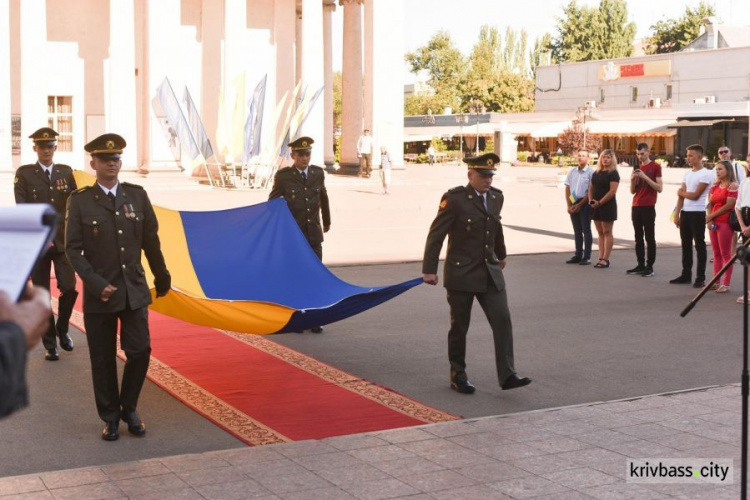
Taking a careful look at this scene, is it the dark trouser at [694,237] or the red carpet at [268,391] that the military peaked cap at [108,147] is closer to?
Answer: the red carpet at [268,391]

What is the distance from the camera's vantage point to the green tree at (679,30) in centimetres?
11406

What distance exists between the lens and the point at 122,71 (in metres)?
36.6

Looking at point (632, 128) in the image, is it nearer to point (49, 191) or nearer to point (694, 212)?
point (694, 212)

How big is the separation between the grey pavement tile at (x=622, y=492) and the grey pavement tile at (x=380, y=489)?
1.00 m

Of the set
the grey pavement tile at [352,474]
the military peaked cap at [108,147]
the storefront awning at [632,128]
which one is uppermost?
the storefront awning at [632,128]

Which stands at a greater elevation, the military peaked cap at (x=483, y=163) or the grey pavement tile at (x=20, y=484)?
the military peaked cap at (x=483, y=163)

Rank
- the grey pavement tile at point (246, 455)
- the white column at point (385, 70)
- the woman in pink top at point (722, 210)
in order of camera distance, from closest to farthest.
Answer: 1. the grey pavement tile at point (246, 455)
2. the woman in pink top at point (722, 210)
3. the white column at point (385, 70)

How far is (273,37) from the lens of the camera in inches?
1750

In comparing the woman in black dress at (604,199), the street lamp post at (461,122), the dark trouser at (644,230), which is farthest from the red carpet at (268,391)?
the street lamp post at (461,122)

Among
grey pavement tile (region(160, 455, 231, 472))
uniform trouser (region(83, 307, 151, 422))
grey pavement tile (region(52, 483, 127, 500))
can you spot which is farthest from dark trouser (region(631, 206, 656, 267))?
grey pavement tile (region(52, 483, 127, 500))

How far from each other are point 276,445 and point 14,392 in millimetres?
4551

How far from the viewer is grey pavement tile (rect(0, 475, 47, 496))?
19.5ft

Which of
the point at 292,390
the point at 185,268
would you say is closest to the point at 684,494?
the point at 292,390

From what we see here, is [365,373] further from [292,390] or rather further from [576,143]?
[576,143]
